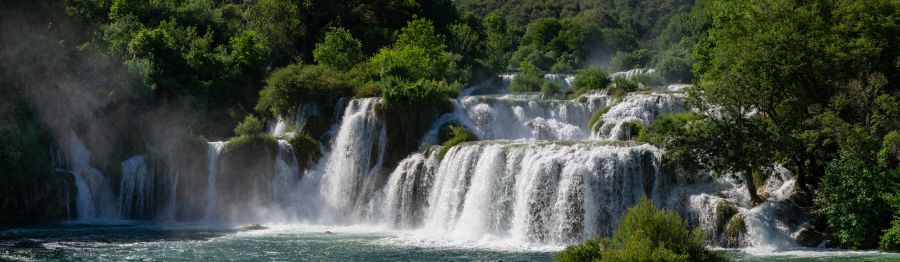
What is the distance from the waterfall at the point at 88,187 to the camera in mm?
41469

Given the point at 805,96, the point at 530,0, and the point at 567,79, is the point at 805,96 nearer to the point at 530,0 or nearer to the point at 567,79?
the point at 567,79

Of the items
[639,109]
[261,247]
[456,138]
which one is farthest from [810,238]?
[261,247]

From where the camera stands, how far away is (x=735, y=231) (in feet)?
96.4

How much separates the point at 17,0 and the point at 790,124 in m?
34.7

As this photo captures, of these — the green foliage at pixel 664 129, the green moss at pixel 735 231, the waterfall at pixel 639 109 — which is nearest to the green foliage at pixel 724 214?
the green moss at pixel 735 231

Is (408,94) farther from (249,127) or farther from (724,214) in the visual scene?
(724,214)

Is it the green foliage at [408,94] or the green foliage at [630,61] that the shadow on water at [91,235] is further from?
the green foliage at [630,61]

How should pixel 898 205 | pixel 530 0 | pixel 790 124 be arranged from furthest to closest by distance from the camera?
pixel 530 0 < pixel 790 124 < pixel 898 205

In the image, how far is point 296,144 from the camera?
44406 mm

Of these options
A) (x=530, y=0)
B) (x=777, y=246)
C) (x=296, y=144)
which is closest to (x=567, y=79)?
(x=296, y=144)

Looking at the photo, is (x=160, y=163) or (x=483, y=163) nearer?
(x=483, y=163)

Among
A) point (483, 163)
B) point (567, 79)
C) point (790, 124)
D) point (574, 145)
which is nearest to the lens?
point (790, 124)

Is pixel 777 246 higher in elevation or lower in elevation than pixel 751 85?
lower

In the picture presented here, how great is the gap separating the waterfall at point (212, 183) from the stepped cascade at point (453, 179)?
50mm
